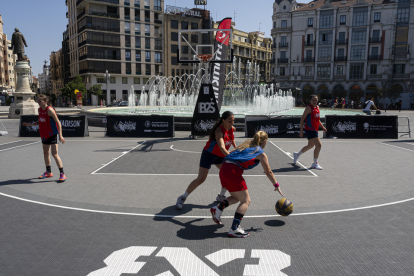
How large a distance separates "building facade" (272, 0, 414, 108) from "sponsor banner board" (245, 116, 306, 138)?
170 ft

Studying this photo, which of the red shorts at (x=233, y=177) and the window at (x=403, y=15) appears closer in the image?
the red shorts at (x=233, y=177)

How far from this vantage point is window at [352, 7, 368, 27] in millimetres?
60844

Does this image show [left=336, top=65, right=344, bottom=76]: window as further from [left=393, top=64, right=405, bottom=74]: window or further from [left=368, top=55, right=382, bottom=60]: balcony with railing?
[left=393, top=64, right=405, bottom=74]: window

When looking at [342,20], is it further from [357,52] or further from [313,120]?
[313,120]

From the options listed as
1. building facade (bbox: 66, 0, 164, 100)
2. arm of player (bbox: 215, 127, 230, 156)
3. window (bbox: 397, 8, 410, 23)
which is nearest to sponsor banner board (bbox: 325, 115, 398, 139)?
arm of player (bbox: 215, 127, 230, 156)

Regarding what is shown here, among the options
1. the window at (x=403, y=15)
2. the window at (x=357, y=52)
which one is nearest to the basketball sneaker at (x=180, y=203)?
the window at (x=357, y=52)

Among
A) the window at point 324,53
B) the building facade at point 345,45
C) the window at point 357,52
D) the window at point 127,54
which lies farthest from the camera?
the window at point 127,54

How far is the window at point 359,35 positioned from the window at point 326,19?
477 cm

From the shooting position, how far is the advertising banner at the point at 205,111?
47.4ft

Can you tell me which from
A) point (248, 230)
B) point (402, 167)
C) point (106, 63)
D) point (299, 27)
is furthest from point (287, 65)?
point (248, 230)

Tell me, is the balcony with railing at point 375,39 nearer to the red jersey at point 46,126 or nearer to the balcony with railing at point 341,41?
the balcony with railing at point 341,41

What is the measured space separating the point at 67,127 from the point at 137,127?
144 inches

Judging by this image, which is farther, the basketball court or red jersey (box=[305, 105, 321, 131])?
red jersey (box=[305, 105, 321, 131])

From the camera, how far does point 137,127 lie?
16.1 metres
